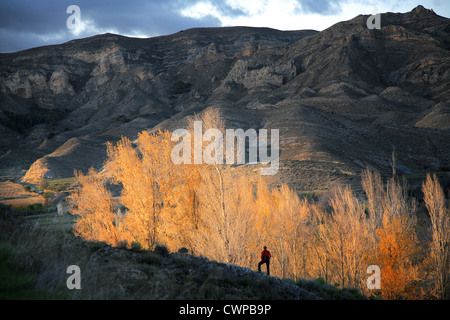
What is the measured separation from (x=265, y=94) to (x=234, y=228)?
89.3 m

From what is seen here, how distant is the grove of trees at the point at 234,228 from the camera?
15.3 m

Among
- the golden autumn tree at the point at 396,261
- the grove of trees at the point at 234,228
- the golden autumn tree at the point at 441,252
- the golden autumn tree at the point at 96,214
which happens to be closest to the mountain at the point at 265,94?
the golden autumn tree at the point at 396,261

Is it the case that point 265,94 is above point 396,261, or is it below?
above

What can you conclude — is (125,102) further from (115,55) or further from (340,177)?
(340,177)

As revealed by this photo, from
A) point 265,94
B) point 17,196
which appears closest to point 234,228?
point 17,196

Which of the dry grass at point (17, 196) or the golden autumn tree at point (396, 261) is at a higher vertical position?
the dry grass at point (17, 196)

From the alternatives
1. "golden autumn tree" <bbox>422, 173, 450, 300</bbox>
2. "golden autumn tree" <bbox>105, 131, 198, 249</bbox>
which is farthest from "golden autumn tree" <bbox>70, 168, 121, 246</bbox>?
"golden autumn tree" <bbox>422, 173, 450, 300</bbox>

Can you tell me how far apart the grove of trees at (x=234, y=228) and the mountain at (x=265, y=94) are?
1964cm

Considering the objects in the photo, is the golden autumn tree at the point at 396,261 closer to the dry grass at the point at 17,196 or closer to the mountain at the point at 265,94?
the mountain at the point at 265,94

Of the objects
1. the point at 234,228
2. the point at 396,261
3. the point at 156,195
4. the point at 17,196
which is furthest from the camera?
the point at 17,196

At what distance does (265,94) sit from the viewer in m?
99.8

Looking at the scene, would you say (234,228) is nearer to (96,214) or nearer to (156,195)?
(156,195)

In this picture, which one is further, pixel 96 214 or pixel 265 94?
pixel 265 94

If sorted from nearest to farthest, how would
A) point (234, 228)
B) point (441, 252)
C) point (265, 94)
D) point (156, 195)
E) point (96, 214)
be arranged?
point (234, 228), point (156, 195), point (441, 252), point (96, 214), point (265, 94)
